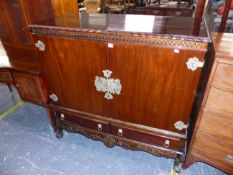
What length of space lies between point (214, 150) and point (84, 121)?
1080 mm

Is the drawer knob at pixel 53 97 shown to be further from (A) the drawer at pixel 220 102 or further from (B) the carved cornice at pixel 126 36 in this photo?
(A) the drawer at pixel 220 102

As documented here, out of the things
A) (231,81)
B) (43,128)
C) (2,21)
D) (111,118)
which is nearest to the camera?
(231,81)

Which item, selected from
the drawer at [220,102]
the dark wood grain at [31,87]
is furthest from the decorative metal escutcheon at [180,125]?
the dark wood grain at [31,87]

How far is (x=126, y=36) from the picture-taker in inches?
44.0

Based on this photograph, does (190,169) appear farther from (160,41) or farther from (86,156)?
(160,41)

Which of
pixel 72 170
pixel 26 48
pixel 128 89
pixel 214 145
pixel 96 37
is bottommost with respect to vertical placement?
pixel 72 170

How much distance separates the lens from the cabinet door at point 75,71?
4.20 feet

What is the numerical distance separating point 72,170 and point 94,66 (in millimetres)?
981

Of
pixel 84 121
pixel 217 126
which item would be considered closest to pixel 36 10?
pixel 84 121

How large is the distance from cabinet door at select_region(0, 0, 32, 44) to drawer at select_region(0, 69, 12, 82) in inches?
12.3

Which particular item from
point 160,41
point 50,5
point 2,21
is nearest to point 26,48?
point 2,21

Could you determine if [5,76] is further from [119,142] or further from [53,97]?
[119,142]

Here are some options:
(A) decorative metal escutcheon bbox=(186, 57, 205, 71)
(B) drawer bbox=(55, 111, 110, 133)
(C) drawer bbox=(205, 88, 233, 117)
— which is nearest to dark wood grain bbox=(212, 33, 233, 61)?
(A) decorative metal escutcheon bbox=(186, 57, 205, 71)

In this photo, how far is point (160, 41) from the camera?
106cm
